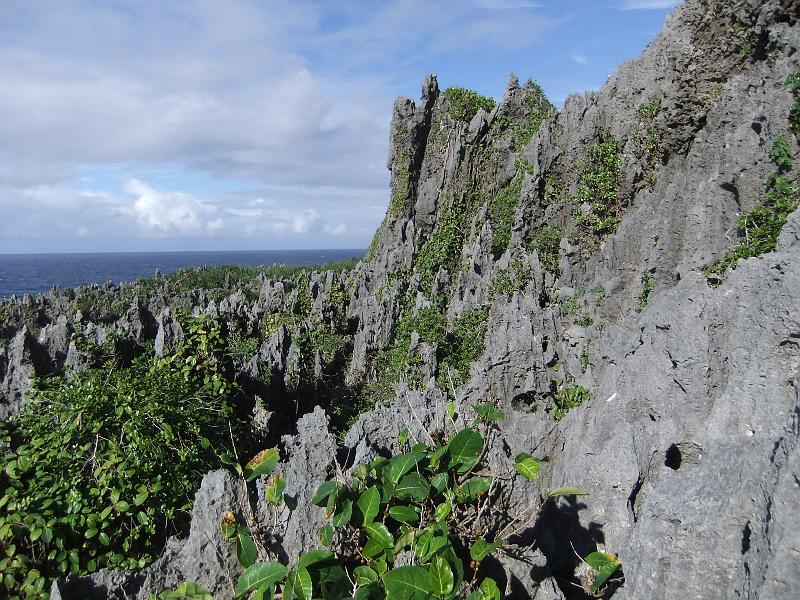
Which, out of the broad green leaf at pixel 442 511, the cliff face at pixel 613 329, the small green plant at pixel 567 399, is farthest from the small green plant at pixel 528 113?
the broad green leaf at pixel 442 511

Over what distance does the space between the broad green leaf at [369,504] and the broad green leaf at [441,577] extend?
1.84ft

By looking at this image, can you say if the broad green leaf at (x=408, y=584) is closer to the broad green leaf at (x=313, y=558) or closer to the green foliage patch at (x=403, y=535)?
the green foliage patch at (x=403, y=535)

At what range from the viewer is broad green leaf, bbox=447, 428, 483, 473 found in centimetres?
334

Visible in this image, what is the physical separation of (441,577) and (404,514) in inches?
21.6

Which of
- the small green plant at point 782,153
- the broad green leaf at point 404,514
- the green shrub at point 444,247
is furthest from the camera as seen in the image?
the green shrub at point 444,247

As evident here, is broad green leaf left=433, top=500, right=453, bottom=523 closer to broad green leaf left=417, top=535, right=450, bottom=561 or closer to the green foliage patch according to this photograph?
the green foliage patch

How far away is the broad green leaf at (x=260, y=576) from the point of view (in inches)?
109

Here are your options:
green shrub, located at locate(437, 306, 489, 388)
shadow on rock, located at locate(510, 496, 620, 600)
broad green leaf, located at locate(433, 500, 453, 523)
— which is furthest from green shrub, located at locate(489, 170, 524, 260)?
broad green leaf, located at locate(433, 500, 453, 523)

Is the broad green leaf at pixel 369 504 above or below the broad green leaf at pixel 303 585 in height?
above

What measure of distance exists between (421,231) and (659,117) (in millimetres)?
11563

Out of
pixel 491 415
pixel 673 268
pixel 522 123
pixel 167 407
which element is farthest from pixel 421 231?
pixel 491 415

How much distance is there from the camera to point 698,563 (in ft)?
10.6

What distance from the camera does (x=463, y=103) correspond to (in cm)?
2391

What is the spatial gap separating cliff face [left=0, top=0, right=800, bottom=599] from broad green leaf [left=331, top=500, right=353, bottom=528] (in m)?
0.72
